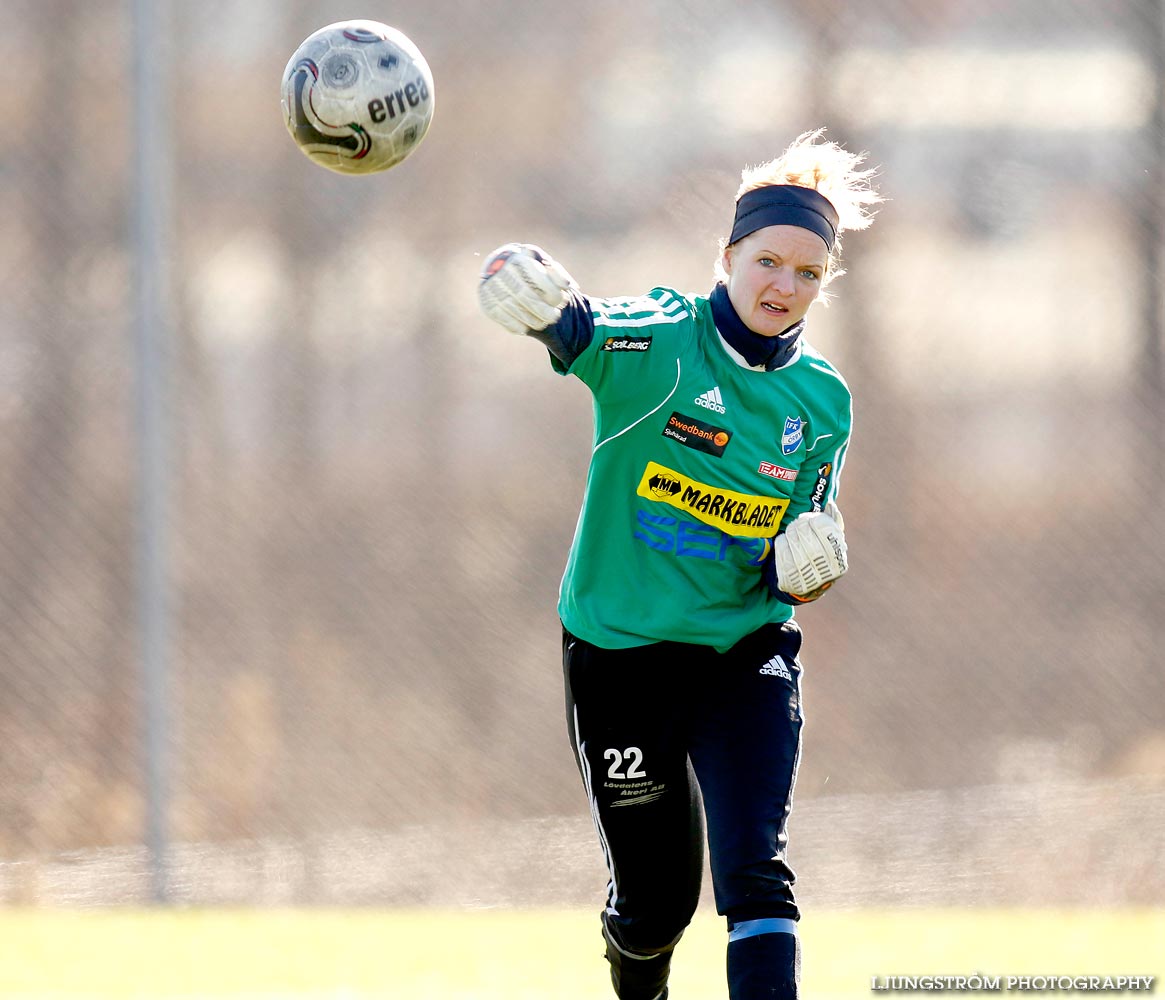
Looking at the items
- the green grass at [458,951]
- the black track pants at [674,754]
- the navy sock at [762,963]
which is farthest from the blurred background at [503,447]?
the navy sock at [762,963]

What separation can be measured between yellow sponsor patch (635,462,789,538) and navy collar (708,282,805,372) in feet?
0.93

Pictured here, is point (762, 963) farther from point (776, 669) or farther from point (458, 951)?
point (458, 951)

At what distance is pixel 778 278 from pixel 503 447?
3234 millimetres

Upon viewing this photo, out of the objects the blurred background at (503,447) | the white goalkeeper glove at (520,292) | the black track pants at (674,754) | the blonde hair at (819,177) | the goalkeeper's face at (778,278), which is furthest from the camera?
the blurred background at (503,447)

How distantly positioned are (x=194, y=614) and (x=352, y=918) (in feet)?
4.31

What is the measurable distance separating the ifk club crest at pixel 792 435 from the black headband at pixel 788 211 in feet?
1.24

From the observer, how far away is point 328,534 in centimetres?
639

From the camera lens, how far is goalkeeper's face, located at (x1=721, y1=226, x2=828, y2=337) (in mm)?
3355

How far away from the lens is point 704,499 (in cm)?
338

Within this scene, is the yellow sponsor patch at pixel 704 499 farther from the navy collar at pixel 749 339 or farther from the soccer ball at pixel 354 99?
the soccer ball at pixel 354 99

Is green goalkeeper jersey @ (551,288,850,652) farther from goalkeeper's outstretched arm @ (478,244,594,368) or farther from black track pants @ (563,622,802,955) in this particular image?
goalkeeper's outstretched arm @ (478,244,594,368)

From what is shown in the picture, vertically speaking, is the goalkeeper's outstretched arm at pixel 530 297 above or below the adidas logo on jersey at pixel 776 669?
above

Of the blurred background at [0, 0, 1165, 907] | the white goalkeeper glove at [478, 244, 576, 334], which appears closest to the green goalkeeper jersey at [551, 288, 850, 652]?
the white goalkeeper glove at [478, 244, 576, 334]

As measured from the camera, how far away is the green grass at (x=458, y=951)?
480 centimetres
